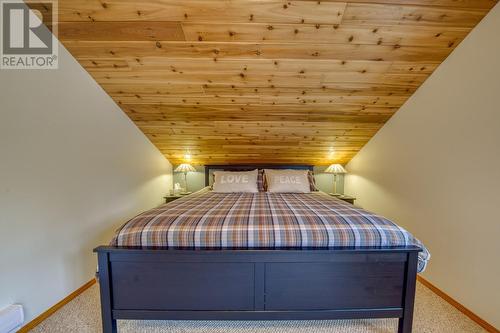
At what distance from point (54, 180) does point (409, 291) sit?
245 centimetres

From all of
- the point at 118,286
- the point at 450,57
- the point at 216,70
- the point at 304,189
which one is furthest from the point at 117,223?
the point at 450,57

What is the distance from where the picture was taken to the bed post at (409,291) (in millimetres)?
1242

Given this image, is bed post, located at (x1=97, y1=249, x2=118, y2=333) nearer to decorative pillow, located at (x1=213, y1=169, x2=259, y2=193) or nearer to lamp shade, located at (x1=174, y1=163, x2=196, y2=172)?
decorative pillow, located at (x1=213, y1=169, x2=259, y2=193)

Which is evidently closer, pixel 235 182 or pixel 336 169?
pixel 235 182

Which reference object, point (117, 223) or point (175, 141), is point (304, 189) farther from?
point (117, 223)

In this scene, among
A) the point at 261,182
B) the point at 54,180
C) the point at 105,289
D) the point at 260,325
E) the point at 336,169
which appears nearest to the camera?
the point at 105,289

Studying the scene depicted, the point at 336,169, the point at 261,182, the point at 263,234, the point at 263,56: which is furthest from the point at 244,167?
the point at 263,234

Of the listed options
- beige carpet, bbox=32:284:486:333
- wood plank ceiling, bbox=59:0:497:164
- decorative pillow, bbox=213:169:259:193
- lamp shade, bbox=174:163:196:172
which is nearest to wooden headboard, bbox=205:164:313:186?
lamp shade, bbox=174:163:196:172

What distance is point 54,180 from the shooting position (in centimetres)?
154

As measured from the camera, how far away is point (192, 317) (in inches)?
49.5

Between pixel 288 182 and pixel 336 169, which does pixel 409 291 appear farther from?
pixel 336 169

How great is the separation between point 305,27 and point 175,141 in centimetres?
214

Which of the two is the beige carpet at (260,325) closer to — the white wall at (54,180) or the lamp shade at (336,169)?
the white wall at (54,180)

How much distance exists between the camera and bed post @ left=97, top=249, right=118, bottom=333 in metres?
1.23
